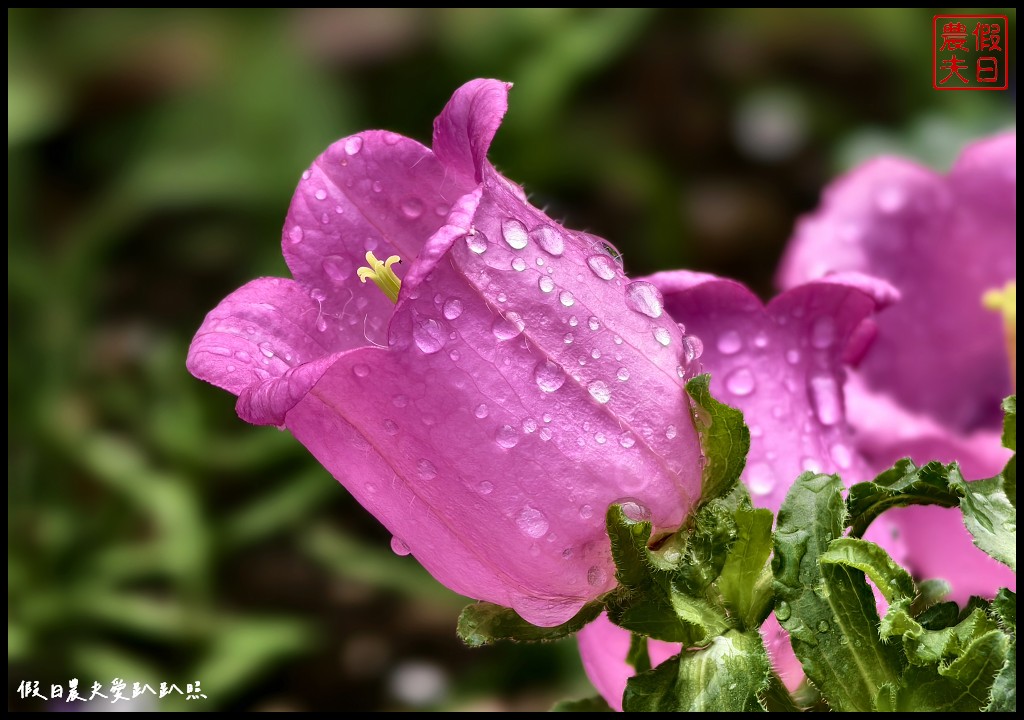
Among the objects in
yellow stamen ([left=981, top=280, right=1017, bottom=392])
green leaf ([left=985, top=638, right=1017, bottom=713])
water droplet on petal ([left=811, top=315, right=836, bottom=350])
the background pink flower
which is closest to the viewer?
green leaf ([left=985, top=638, right=1017, bottom=713])

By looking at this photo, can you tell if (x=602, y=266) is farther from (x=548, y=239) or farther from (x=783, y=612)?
(x=783, y=612)

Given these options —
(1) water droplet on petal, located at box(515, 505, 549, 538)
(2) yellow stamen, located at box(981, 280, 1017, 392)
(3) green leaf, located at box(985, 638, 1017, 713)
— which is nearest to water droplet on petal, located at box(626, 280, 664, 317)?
(1) water droplet on petal, located at box(515, 505, 549, 538)

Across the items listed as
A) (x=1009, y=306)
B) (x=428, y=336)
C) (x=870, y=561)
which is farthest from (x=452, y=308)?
(x=1009, y=306)

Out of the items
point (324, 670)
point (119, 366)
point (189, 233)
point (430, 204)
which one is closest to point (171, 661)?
point (324, 670)

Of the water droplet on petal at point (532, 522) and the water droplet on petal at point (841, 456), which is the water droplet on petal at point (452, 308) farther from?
the water droplet on petal at point (841, 456)

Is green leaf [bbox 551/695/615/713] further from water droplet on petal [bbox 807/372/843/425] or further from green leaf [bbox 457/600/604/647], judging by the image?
water droplet on petal [bbox 807/372/843/425]

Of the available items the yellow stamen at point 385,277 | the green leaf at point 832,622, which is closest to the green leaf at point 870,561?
the green leaf at point 832,622
